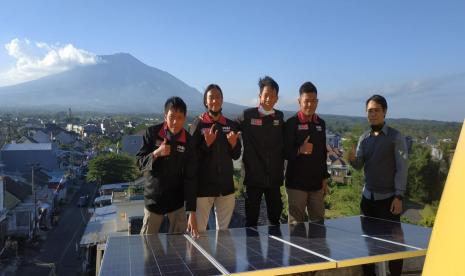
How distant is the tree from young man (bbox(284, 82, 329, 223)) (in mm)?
38939

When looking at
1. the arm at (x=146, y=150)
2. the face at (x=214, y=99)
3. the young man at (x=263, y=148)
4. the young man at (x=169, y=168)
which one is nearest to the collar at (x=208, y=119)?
the face at (x=214, y=99)

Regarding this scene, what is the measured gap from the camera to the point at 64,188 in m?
40.4

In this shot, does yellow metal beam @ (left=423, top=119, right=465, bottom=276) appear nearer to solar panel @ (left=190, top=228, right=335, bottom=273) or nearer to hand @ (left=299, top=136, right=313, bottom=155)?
solar panel @ (left=190, top=228, right=335, bottom=273)

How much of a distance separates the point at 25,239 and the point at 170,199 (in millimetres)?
26373

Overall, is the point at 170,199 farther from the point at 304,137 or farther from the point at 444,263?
the point at 444,263

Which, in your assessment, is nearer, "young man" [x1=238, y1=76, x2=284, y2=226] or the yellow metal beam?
the yellow metal beam

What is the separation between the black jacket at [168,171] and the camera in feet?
13.1

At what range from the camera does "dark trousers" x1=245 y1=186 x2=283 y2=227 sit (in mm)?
4613

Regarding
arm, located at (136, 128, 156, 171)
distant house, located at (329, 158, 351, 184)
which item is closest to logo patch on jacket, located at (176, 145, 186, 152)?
arm, located at (136, 128, 156, 171)

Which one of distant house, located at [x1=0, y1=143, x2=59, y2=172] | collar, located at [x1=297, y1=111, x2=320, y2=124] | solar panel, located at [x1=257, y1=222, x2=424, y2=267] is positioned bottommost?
distant house, located at [x1=0, y1=143, x2=59, y2=172]

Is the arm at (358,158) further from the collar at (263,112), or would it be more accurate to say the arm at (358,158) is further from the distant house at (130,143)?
the distant house at (130,143)

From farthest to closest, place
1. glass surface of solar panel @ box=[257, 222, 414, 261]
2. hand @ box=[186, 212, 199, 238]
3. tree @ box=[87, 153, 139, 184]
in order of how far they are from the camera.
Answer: tree @ box=[87, 153, 139, 184] → hand @ box=[186, 212, 199, 238] → glass surface of solar panel @ box=[257, 222, 414, 261]

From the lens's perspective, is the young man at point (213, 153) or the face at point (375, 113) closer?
the young man at point (213, 153)

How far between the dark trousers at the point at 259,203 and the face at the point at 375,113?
4.21 feet
